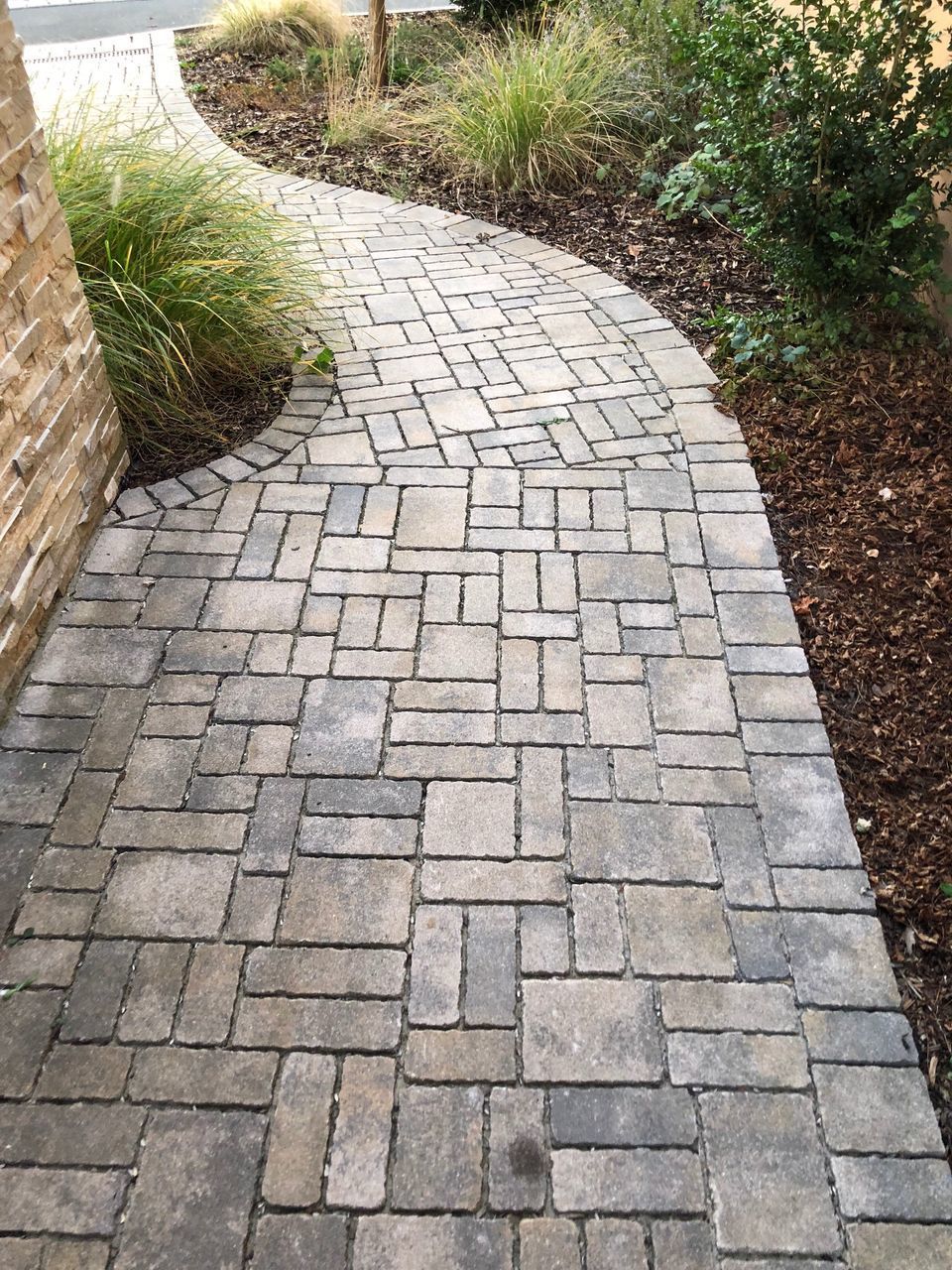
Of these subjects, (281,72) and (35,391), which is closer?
(35,391)

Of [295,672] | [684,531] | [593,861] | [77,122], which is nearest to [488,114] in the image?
[77,122]

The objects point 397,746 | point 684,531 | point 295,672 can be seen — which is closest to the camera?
point 397,746

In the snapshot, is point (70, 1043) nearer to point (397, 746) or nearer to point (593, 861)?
point (397, 746)

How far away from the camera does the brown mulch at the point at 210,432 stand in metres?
3.52

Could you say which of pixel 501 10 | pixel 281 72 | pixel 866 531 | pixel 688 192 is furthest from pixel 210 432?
pixel 501 10

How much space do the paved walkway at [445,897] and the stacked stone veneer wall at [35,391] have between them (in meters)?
0.16

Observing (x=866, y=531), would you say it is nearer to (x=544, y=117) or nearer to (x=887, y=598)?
(x=887, y=598)

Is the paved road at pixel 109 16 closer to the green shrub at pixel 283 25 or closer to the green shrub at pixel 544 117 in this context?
the green shrub at pixel 283 25

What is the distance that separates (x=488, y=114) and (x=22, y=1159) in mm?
5589

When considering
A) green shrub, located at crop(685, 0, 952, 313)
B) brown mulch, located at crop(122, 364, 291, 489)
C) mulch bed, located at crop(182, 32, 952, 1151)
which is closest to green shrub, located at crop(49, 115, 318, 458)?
brown mulch, located at crop(122, 364, 291, 489)

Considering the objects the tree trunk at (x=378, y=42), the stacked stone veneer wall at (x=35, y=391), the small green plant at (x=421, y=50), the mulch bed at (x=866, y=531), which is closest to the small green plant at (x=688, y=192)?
the mulch bed at (x=866, y=531)

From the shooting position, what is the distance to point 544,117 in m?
5.50

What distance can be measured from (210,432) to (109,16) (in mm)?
8283

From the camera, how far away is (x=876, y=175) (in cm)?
356
